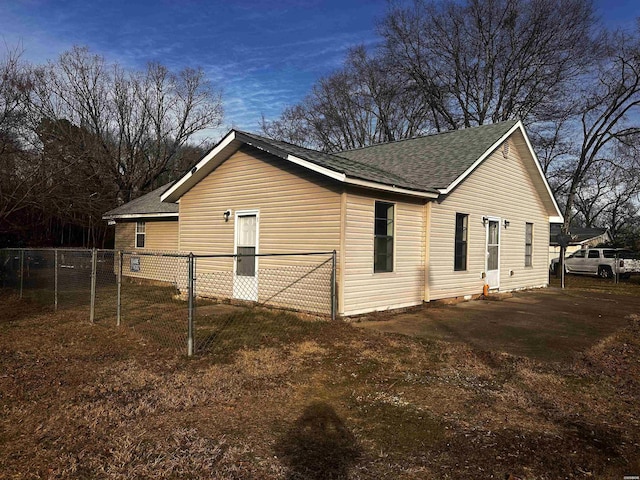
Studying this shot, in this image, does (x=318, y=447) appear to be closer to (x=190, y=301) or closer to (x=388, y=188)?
(x=190, y=301)

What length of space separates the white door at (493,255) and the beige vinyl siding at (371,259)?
3.37 m

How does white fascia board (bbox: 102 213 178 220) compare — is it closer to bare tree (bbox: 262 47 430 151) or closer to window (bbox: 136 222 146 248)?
window (bbox: 136 222 146 248)

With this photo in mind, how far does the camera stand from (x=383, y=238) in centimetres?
933

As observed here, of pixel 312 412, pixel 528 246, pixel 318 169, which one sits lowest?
pixel 312 412

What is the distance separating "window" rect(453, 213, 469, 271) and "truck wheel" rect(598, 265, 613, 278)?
17.6m

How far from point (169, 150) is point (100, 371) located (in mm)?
28915

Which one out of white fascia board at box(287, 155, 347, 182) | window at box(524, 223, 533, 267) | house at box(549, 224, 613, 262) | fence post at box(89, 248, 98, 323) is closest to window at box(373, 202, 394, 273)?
white fascia board at box(287, 155, 347, 182)

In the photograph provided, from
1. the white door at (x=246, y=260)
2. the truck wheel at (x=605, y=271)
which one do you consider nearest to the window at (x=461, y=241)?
the white door at (x=246, y=260)

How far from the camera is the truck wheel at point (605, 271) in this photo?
24562mm

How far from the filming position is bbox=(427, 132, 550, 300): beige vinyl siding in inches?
423

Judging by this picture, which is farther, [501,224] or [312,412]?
[501,224]

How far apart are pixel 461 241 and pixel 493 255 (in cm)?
201

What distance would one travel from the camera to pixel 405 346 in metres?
6.65

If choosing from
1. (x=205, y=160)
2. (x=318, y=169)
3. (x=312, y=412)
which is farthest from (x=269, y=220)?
(x=312, y=412)
